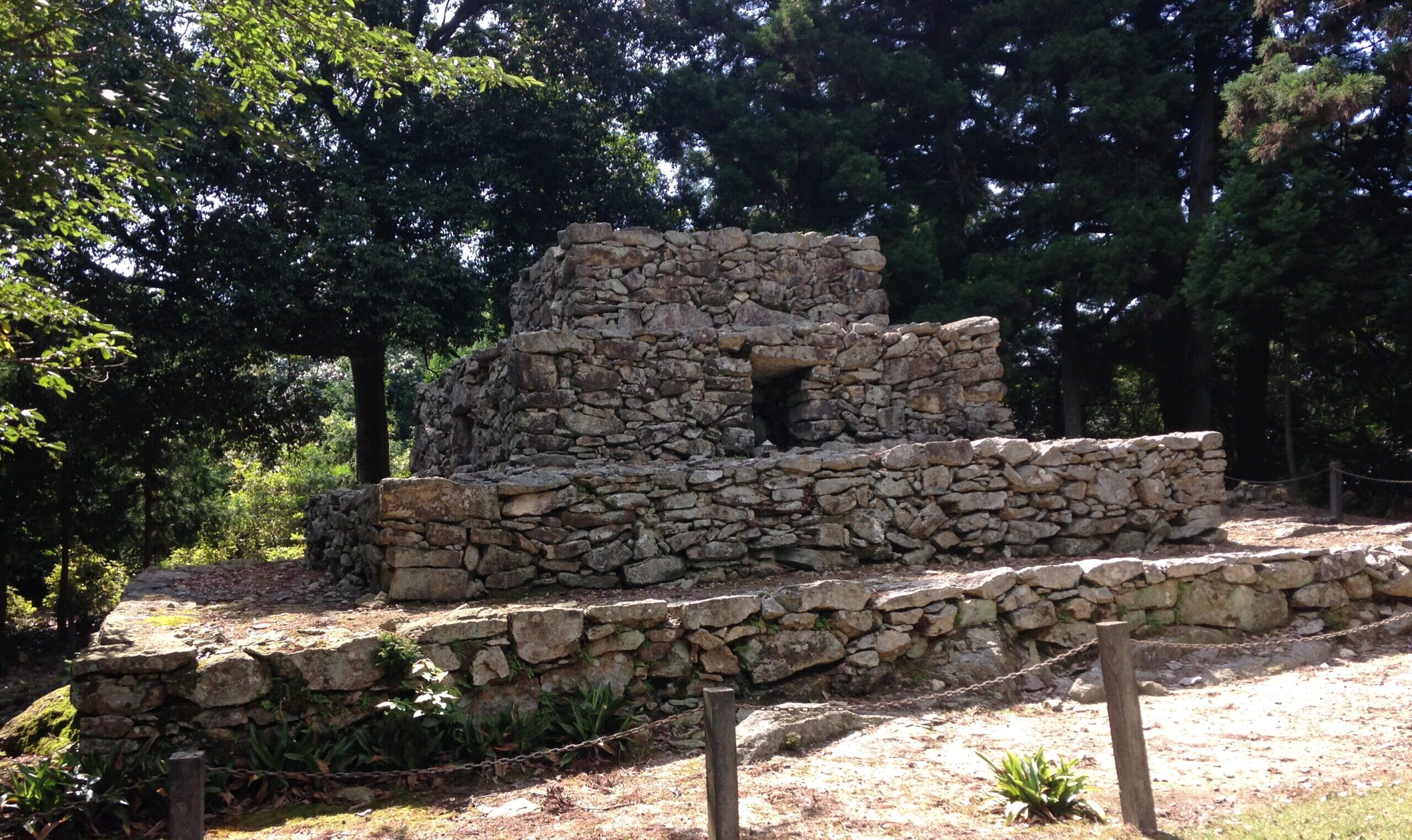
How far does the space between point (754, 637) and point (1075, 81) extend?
1438 centimetres

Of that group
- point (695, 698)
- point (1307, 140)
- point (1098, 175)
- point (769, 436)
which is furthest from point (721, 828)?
point (1098, 175)

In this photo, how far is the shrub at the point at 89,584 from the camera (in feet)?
49.3

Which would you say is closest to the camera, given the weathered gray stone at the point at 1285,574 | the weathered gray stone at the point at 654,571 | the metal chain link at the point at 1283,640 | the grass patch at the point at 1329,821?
the grass patch at the point at 1329,821

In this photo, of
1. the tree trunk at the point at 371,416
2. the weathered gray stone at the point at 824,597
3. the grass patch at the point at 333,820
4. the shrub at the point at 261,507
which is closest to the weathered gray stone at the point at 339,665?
the grass patch at the point at 333,820

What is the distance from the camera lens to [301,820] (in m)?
4.89

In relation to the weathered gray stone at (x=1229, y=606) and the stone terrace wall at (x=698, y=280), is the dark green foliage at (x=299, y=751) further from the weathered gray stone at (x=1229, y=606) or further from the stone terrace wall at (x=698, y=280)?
the weathered gray stone at (x=1229, y=606)

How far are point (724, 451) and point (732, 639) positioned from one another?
3760 millimetres

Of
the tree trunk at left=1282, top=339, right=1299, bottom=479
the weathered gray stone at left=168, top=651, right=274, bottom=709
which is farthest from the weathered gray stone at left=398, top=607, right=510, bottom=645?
the tree trunk at left=1282, top=339, right=1299, bottom=479

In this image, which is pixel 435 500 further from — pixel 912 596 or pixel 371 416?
pixel 371 416

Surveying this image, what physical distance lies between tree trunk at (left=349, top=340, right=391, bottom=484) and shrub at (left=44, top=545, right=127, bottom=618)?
422cm

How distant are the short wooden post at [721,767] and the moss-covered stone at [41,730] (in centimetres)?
403

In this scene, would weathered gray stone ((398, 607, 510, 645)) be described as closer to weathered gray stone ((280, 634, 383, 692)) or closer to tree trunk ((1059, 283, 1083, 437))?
weathered gray stone ((280, 634, 383, 692))

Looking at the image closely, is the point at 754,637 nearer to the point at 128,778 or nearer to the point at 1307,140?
the point at 128,778

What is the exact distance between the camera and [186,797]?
344cm
